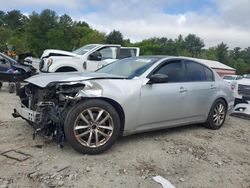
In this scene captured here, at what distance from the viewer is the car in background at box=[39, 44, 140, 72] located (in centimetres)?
1102

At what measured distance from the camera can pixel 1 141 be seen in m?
5.06

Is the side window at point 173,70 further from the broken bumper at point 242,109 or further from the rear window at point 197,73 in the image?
the broken bumper at point 242,109

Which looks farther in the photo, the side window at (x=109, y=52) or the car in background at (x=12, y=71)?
the side window at (x=109, y=52)

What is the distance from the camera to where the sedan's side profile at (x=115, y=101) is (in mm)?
4605

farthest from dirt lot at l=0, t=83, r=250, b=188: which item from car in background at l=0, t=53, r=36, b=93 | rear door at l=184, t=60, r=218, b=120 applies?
car in background at l=0, t=53, r=36, b=93

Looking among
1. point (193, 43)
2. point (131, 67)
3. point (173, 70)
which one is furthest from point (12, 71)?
point (193, 43)

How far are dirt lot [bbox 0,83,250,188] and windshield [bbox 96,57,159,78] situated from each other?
1.13m

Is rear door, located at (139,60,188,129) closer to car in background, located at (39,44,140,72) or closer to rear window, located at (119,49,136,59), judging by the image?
car in background, located at (39,44,140,72)

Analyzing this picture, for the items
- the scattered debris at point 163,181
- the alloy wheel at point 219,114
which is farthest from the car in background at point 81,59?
the scattered debris at point 163,181

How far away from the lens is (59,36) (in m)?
81.2

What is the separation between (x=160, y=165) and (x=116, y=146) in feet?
3.00

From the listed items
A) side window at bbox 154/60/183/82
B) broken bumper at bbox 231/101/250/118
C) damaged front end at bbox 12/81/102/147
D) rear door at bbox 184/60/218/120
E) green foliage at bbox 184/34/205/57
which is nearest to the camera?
damaged front end at bbox 12/81/102/147

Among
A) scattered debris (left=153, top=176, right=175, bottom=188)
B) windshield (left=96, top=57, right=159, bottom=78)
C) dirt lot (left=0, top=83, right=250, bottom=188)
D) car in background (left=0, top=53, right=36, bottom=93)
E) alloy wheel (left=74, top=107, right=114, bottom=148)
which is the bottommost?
scattered debris (left=153, top=176, right=175, bottom=188)

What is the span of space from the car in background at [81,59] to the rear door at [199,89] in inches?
214
